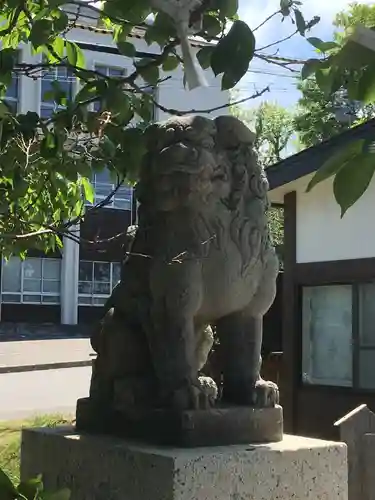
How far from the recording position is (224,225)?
9.18 feet

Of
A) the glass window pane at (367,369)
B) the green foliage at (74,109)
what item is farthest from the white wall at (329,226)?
the green foliage at (74,109)

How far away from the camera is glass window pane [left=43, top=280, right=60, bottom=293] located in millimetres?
26484

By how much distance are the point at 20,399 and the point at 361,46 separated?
11691mm

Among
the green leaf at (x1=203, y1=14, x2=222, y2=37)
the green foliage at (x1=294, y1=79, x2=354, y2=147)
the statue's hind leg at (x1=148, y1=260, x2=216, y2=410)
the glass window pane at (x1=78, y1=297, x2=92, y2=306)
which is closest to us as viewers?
the green leaf at (x1=203, y1=14, x2=222, y2=37)

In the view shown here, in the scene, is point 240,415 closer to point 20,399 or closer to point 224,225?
point 224,225

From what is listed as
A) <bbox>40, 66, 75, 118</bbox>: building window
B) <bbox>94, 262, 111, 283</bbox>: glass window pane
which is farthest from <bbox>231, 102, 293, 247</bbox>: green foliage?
<bbox>40, 66, 75, 118</bbox>: building window

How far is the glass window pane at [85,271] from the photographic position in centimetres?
2695

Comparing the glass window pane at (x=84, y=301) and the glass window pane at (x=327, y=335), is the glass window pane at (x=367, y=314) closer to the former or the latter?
the glass window pane at (x=327, y=335)

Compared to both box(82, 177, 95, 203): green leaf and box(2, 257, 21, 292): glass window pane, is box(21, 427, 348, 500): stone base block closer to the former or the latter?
box(82, 177, 95, 203): green leaf

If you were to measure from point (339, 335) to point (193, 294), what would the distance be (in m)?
7.05

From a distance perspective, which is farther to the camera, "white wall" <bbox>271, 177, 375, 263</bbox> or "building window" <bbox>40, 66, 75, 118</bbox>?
"white wall" <bbox>271, 177, 375, 263</bbox>

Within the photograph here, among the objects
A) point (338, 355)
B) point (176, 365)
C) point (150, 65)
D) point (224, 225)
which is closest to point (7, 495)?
point (176, 365)

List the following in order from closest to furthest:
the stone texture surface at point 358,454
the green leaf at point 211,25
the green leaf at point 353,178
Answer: the green leaf at point 353,178 → the green leaf at point 211,25 → the stone texture surface at point 358,454

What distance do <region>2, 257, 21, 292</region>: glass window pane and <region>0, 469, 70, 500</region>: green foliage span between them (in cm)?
2525
